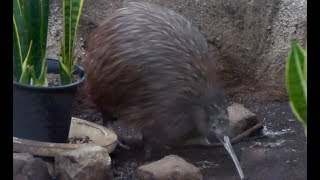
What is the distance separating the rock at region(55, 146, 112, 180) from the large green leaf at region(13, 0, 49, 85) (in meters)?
0.56

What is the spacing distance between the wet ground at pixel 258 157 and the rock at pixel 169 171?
35 centimetres

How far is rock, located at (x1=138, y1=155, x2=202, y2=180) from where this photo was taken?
3.74 metres

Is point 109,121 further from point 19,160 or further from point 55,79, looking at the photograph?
point 19,160

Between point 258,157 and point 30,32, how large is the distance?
5.61 ft

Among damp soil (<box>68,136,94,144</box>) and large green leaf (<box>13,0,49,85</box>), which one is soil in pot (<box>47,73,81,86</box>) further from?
damp soil (<box>68,136,94,144</box>)

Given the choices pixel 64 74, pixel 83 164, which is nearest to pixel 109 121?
pixel 64 74

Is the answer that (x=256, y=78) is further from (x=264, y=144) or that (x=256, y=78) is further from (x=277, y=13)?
(x=264, y=144)

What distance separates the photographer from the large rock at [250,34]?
5.55 metres

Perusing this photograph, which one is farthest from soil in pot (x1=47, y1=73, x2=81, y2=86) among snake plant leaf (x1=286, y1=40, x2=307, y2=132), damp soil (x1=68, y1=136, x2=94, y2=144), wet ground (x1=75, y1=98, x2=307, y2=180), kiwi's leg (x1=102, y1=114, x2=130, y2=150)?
snake plant leaf (x1=286, y1=40, x2=307, y2=132)

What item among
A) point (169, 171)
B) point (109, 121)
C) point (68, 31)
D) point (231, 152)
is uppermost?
point (68, 31)

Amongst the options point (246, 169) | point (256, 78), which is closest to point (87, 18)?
point (256, 78)

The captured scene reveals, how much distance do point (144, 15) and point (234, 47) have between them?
134cm

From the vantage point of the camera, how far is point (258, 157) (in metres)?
4.43
